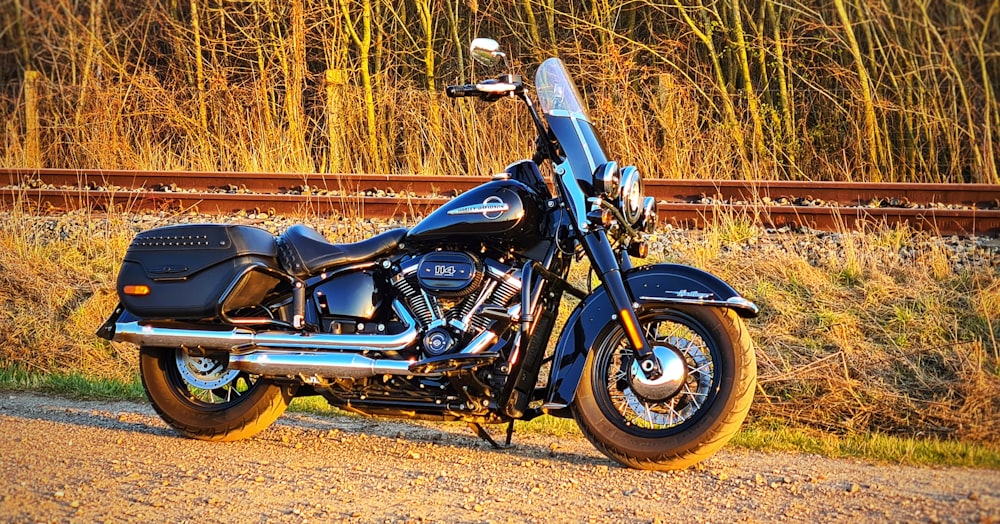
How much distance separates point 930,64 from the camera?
9.69m

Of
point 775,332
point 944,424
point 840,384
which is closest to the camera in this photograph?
point 944,424

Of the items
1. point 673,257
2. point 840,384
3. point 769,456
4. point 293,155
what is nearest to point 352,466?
point 769,456

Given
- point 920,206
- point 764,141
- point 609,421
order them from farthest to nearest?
1. point 764,141
2. point 920,206
3. point 609,421

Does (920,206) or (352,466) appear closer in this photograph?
(352,466)

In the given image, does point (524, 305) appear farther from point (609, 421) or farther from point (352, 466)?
point (352, 466)

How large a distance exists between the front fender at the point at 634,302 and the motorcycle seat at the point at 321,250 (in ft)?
3.11

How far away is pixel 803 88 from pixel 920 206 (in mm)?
3988

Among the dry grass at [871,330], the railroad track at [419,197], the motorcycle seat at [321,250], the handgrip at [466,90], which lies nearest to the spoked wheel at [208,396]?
the motorcycle seat at [321,250]

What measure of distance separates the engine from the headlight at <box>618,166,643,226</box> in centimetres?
57

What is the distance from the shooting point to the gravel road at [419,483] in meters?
4.25

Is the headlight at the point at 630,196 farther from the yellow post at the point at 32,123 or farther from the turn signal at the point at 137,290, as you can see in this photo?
the yellow post at the point at 32,123

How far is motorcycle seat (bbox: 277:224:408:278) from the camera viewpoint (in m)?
5.35

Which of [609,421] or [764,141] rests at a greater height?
[764,141]

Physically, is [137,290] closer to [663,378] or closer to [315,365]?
[315,365]
